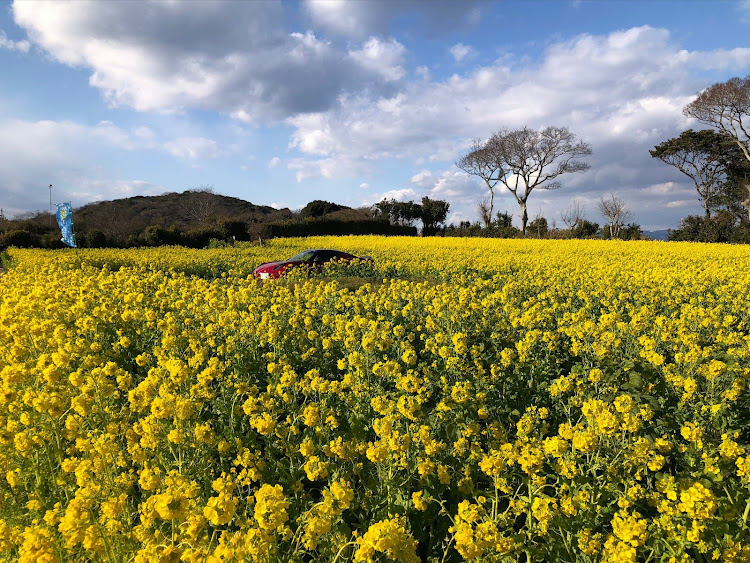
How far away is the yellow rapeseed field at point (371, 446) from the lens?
7.15ft

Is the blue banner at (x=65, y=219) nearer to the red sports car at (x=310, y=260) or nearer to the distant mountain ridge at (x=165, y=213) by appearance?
the distant mountain ridge at (x=165, y=213)

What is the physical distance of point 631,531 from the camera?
212 cm

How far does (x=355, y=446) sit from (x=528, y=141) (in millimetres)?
48679

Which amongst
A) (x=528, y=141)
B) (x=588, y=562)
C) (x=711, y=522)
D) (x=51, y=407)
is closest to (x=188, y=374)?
→ (x=51, y=407)

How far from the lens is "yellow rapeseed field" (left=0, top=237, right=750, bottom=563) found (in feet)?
7.15

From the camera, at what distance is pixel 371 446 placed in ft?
8.80

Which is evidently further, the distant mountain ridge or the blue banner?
the distant mountain ridge

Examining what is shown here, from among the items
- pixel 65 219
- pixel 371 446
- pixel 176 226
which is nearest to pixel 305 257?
pixel 371 446

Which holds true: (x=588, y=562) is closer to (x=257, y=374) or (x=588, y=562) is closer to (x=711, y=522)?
(x=711, y=522)

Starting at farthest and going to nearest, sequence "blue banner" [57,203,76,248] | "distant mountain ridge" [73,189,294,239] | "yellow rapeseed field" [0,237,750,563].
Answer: "distant mountain ridge" [73,189,294,239], "blue banner" [57,203,76,248], "yellow rapeseed field" [0,237,750,563]

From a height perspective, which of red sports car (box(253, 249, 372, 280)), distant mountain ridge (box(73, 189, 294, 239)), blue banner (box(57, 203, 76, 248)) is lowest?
red sports car (box(253, 249, 372, 280))

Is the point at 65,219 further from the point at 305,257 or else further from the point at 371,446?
the point at 371,446

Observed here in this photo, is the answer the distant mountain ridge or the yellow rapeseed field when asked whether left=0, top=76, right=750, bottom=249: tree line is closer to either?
the distant mountain ridge

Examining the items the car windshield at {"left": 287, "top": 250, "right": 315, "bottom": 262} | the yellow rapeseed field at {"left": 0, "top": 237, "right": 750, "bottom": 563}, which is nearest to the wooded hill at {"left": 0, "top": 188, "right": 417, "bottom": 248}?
the car windshield at {"left": 287, "top": 250, "right": 315, "bottom": 262}
